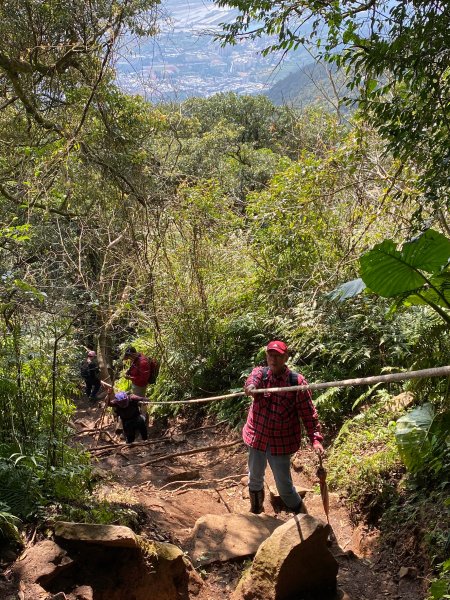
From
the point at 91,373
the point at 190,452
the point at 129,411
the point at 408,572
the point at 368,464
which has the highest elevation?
the point at 91,373

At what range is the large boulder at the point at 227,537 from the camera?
4.24m

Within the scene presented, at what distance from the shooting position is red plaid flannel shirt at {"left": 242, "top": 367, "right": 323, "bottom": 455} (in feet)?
15.0

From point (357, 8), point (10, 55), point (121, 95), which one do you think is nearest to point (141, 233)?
point (121, 95)

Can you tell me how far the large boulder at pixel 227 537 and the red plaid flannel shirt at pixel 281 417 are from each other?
0.63m

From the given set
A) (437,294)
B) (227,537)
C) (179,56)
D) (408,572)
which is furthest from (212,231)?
(408,572)

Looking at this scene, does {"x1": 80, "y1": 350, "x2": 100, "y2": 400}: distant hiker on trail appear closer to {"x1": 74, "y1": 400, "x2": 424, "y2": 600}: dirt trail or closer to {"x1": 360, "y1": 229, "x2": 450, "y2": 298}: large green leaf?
{"x1": 74, "y1": 400, "x2": 424, "y2": 600}: dirt trail

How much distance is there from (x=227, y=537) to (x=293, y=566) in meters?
0.95

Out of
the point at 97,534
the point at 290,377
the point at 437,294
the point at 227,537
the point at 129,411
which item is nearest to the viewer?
the point at 97,534

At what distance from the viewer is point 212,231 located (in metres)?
9.81

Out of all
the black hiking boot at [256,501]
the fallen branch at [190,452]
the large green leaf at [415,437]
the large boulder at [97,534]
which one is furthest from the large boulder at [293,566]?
the fallen branch at [190,452]

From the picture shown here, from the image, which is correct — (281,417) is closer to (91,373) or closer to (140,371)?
(140,371)

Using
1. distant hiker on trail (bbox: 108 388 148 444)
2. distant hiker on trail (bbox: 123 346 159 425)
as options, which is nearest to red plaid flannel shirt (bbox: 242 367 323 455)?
distant hiker on trail (bbox: 108 388 148 444)

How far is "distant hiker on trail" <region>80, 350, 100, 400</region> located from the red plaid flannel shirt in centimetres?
908

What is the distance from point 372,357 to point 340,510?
2.56 meters
